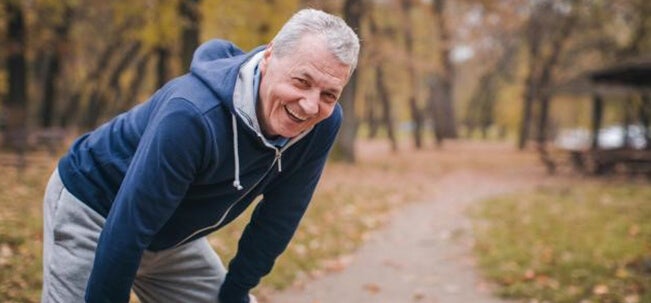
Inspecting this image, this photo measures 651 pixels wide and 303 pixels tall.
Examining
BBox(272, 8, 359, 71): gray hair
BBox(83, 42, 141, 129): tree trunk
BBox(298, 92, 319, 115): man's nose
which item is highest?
BBox(272, 8, 359, 71): gray hair

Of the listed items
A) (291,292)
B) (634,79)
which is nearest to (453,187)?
(634,79)

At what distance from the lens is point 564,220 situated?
33.7 feet

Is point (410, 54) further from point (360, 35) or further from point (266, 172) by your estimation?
point (266, 172)

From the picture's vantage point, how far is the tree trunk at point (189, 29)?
13484 mm

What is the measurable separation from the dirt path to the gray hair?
4015 millimetres

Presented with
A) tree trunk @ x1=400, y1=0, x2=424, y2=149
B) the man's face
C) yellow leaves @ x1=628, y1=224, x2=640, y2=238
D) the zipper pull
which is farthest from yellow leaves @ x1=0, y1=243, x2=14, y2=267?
tree trunk @ x1=400, y1=0, x2=424, y2=149

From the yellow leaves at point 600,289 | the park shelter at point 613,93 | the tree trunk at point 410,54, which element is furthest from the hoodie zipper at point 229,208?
the tree trunk at point 410,54

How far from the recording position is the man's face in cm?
213

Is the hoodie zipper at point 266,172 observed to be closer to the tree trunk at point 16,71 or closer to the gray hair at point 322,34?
the gray hair at point 322,34

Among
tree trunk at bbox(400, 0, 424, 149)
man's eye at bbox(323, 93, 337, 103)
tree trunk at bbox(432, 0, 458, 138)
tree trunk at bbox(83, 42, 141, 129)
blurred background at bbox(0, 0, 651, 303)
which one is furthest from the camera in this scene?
tree trunk at bbox(83, 42, 141, 129)

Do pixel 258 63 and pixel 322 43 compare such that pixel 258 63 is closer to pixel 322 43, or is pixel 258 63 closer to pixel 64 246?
pixel 322 43

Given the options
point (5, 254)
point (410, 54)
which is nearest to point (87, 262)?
point (5, 254)

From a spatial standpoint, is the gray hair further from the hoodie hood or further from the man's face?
the hoodie hood

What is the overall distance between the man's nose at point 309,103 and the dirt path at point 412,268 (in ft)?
12.9
